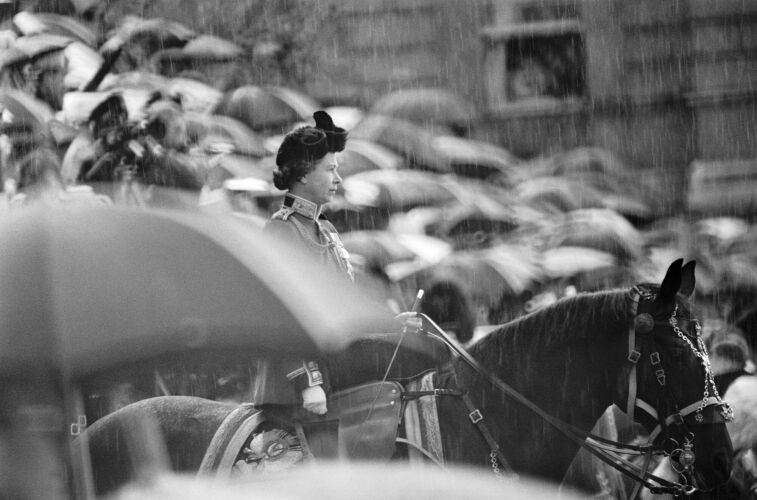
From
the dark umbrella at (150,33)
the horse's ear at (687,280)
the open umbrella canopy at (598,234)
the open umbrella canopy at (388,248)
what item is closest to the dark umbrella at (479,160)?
the open umbrella canopy at (598,234)

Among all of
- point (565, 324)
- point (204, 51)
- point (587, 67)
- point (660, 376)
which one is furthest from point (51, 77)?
point (660, 376)

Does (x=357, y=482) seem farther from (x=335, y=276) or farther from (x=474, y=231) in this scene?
(x=474, y=231)

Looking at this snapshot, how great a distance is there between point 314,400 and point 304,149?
1165 millimetres

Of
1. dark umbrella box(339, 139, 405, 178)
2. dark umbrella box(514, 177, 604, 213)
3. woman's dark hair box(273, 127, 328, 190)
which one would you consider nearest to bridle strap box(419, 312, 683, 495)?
woman's dark hair box(273, 127, 328, 190)

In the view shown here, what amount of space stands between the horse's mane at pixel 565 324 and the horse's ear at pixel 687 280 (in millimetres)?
233

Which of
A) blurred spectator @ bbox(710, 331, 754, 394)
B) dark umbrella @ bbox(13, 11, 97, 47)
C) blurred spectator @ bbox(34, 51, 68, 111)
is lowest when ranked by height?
blurred spectator @ bbox(710, 331, 754, 394)

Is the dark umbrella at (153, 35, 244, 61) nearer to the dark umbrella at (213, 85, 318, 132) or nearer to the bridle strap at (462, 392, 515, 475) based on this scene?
the dark umbrella at (213, 85, 318, 132)

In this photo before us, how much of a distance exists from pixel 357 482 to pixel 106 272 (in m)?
0.77

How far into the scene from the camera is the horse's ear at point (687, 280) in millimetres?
4488

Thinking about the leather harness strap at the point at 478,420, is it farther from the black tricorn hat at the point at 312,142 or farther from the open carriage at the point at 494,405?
the black tricorn hat at the point at 312,142

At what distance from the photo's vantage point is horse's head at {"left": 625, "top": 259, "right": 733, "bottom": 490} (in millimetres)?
4312

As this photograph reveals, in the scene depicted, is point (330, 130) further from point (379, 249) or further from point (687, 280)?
point (379, 249)

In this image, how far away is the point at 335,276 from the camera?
7.48ft

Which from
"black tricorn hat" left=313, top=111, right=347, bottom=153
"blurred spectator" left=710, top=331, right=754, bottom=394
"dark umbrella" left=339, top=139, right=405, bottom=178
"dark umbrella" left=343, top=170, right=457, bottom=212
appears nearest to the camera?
"black tricorn hat" left=313, top=111, right=347, bottom=153
